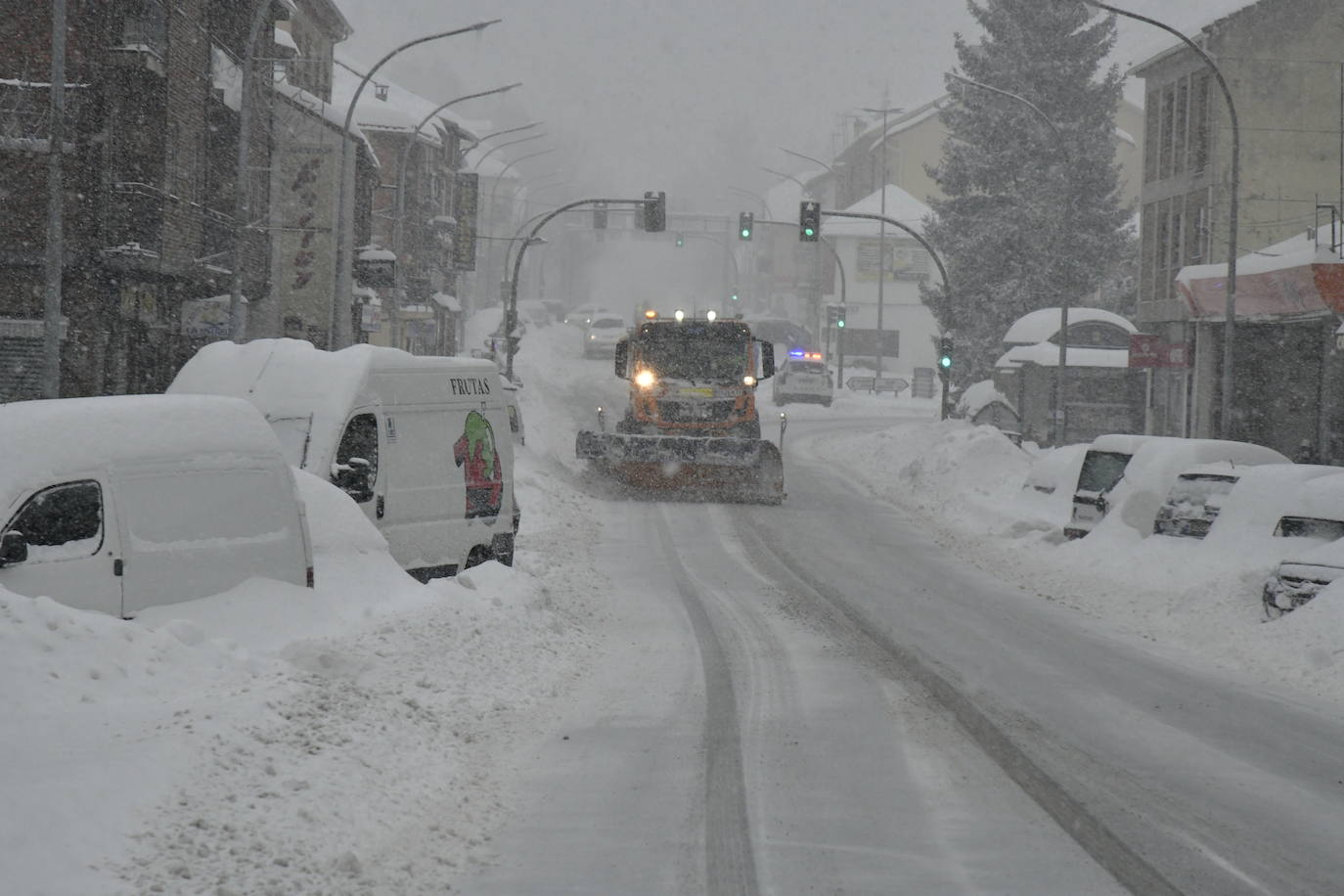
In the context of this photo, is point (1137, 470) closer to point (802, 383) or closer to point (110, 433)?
point (110, 433)

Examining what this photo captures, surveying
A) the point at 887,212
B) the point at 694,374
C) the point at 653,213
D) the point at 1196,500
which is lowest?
the point at 1196,500

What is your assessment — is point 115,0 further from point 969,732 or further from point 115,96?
point 969,732

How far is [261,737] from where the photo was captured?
7.44 metres

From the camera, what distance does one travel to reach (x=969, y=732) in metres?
9.43

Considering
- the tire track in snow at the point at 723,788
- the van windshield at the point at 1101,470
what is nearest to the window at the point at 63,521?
the tire track in snow at the point at 723,788

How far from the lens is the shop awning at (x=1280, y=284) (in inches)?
1037

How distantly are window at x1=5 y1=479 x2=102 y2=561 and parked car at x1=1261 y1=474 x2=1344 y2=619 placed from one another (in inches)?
393

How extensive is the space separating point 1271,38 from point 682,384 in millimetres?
21028

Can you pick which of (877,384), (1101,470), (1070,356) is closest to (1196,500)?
(1101,470)

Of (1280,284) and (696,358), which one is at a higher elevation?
(1280,284)

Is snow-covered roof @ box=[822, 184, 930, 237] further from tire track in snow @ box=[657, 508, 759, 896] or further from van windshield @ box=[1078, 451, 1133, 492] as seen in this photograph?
tire track in snow @ box=[657, 508, 759, 896]

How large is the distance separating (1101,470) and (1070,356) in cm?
2539

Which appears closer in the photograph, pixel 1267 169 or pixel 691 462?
pixel 691 462

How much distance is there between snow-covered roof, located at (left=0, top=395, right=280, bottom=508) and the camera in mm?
8531
